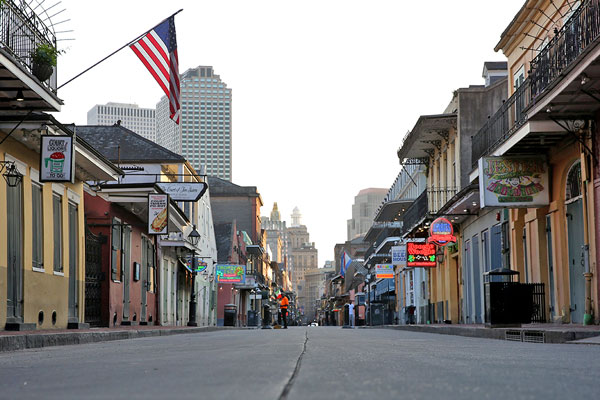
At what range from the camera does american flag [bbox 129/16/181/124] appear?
20.2 m

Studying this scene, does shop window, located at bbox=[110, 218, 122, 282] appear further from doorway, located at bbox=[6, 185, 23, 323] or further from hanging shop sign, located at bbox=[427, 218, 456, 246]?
hanging shop sign, located at bbox=[427, 218, 456, 246]

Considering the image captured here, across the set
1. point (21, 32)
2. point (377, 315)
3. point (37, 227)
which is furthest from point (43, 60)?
point (377, 315)

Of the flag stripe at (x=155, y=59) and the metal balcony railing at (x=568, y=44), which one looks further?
the flag stripe at (x=155, y=59)

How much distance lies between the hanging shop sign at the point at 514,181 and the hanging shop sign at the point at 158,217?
36.4ft

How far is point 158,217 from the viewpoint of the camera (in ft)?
91.1

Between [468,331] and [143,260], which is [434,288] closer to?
[143,260]

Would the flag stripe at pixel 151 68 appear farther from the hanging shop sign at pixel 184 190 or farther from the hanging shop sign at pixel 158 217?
the hanging shop sign at pixel 184 190

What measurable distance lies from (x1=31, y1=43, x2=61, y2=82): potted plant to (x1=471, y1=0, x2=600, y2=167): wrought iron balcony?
9125 mm

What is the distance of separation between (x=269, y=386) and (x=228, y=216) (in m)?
81.1

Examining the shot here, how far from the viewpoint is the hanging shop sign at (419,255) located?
3691 centimetres

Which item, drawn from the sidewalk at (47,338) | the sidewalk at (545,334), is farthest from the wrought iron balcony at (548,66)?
the sidewalk at (47,338)

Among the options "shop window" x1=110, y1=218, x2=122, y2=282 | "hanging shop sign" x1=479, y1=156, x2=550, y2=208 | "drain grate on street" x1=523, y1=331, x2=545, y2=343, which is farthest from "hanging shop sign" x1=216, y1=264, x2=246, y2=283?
"drain grate on street" x1=523, y1=331, x2=545, y2=343

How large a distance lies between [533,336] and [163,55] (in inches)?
431

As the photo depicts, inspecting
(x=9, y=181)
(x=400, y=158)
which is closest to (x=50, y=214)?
(x=9, y=181)
